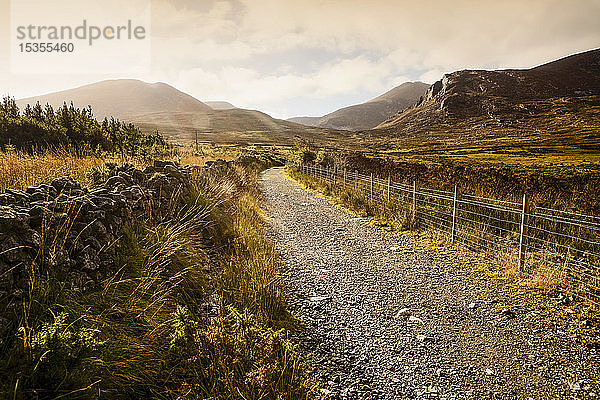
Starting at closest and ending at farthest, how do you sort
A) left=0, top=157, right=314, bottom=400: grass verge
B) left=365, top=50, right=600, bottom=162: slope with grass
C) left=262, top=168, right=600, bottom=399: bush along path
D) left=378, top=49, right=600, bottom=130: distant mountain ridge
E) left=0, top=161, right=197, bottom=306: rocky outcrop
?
left=0, top=157, right=314, bottom=400: grass verge, left=0, top=161, right=197, bottom=306: rocky outcrop, left=262, top=168, right=600, bottom=399: bush along path, left=365, top=50, right=600, bottom=162: slope with grass, left=378, top=49, right=600, bottom=130: distant mountain ridge

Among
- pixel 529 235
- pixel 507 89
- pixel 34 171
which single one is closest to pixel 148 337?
pixel 34 171

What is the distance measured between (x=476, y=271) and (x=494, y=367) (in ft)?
10.1

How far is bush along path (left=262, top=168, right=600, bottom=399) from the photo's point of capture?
10.3 ft

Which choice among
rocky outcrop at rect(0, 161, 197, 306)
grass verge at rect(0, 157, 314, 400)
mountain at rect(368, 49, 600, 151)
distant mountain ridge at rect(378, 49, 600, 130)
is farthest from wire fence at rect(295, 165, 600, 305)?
distant mountain ridge at rect(378, 49, 600, 130)

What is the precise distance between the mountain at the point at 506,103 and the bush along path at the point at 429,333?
86465 mm

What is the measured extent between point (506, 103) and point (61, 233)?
6301 inches

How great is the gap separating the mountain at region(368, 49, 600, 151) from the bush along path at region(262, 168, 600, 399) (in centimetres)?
8647

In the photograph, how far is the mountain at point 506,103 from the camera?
318ft

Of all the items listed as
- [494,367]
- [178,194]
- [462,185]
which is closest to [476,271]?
[494,367]

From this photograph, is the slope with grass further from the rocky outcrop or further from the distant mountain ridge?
the rocky outcrop

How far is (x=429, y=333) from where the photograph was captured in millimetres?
4031

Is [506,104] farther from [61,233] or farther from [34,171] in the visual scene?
[61,233]

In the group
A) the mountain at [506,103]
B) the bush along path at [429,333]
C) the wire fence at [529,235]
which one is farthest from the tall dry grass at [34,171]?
the mountain at [506,103]

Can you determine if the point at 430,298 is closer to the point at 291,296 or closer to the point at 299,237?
the point at 291,296
